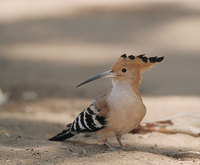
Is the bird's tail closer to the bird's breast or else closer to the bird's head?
the bird's breast

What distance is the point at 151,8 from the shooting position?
1112 centimetres

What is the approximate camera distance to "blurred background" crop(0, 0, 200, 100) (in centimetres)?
708

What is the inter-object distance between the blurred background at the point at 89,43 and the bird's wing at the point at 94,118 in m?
2.86

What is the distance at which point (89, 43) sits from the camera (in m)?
9.10

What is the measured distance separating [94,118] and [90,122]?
0.07 m

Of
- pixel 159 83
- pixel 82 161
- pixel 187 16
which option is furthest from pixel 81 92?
pixel 187 16

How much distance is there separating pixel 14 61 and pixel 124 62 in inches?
211

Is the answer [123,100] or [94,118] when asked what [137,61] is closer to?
[123,100]

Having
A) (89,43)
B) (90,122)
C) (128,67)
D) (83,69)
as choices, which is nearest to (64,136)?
(90,122)

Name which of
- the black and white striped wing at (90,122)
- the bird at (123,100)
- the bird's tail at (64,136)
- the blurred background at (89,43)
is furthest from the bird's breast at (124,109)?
the blurred background at (89,43)

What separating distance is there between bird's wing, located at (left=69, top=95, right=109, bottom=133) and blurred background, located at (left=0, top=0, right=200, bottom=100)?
286 centimetres

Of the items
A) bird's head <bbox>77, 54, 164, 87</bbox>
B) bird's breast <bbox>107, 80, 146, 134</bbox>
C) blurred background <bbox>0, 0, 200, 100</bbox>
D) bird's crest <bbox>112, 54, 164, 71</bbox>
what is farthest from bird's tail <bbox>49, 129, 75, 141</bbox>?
blurred background <bbox>0, 0, 200, 100</bbox>

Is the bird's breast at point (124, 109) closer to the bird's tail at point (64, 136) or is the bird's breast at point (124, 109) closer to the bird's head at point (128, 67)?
the bird's head at point (128, 67)

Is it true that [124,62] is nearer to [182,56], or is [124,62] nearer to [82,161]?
[82,161]
